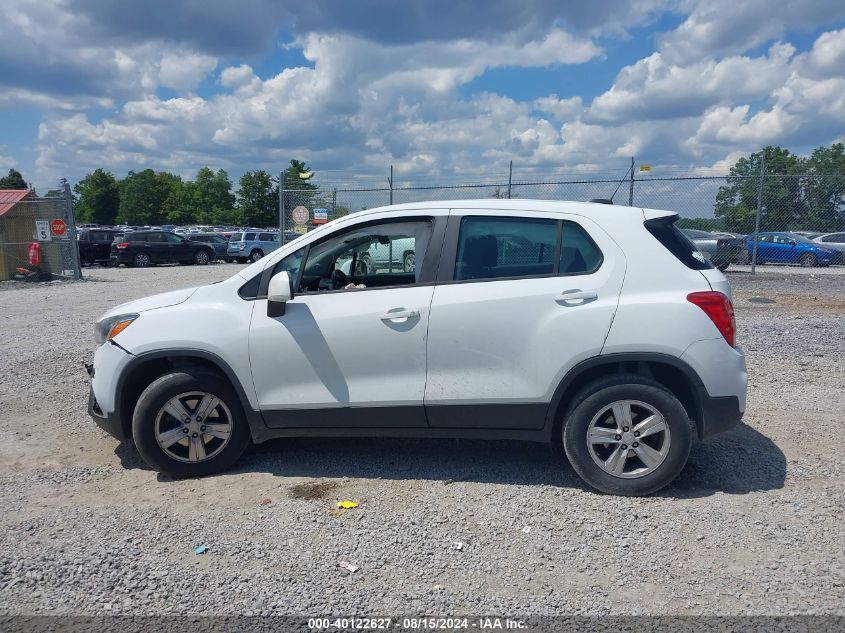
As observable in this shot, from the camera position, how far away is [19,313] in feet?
42.0

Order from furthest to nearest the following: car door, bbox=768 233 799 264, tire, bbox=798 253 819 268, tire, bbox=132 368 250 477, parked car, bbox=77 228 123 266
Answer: parked car, bbox=77 228 123 266 → tire, bbox=798 253 819 268 → car door, bbox=768 233 799 264 → tire, bbox=132 368 250 477

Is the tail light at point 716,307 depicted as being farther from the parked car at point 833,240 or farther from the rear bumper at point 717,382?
the parked car at point 833,240

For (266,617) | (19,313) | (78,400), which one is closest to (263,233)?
(19,313)

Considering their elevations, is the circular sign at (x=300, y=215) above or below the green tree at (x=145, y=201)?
below

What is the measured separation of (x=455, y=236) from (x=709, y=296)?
163 cm

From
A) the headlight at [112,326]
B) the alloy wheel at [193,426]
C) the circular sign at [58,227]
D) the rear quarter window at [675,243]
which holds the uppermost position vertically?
the circular sign at [58,227]

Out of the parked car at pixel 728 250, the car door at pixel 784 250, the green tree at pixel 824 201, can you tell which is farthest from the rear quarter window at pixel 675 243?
the car door at pixel 784 250

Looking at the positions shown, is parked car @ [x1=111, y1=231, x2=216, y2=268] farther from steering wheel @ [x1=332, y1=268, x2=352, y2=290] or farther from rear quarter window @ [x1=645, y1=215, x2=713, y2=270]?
rear quarter window @ [x1=645, y1=215, x2=713, y2=270]

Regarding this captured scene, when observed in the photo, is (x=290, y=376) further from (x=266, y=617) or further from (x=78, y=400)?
(x=78, y=400)

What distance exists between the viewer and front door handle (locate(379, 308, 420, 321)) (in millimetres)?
4273

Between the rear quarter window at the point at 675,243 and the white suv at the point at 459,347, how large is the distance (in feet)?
0.05

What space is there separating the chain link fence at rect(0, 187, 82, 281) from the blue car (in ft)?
66.4

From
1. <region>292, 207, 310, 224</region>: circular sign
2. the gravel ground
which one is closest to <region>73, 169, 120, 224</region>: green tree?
<region>292, 207, 310, 224</region>: circular sign

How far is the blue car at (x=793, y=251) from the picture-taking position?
20.2 metres
